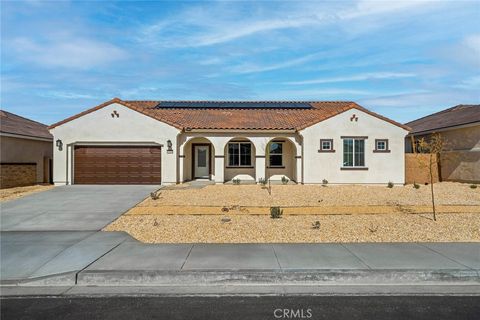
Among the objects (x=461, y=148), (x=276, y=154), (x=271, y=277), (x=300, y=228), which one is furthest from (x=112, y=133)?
(x=461, y=148)

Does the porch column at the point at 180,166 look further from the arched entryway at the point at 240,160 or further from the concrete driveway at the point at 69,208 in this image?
the arched entryway at the point at 240,160

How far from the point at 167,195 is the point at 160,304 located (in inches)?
406

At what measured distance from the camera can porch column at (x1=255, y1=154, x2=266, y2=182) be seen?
66.9 ft

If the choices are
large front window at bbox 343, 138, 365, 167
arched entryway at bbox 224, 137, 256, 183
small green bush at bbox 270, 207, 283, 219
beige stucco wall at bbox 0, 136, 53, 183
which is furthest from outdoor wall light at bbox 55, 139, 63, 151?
large front window at bbox 343, 138, 365, 167

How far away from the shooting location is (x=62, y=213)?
38.8 feet

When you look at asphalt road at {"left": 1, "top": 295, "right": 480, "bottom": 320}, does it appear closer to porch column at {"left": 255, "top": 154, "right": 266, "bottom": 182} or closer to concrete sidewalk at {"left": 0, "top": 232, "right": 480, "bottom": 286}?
concrete sidewalk at {"left": 0, "top": 232, "right": 480, "bottom": 286}

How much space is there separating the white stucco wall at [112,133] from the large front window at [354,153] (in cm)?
957

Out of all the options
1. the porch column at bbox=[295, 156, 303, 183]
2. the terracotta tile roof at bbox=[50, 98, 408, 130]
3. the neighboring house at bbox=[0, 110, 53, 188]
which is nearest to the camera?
the neighboring house at bbox=[0, 110, 53, 188]

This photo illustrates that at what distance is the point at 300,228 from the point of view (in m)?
9.66

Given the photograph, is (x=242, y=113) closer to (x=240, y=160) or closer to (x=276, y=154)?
(x=240, y=160)

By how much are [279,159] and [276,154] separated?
364 millimetres

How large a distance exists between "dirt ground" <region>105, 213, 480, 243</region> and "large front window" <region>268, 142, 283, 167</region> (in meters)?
10.5

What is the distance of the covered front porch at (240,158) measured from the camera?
66.3 feet

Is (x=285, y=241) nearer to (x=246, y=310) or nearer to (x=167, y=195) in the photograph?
(x=246, y=310)
